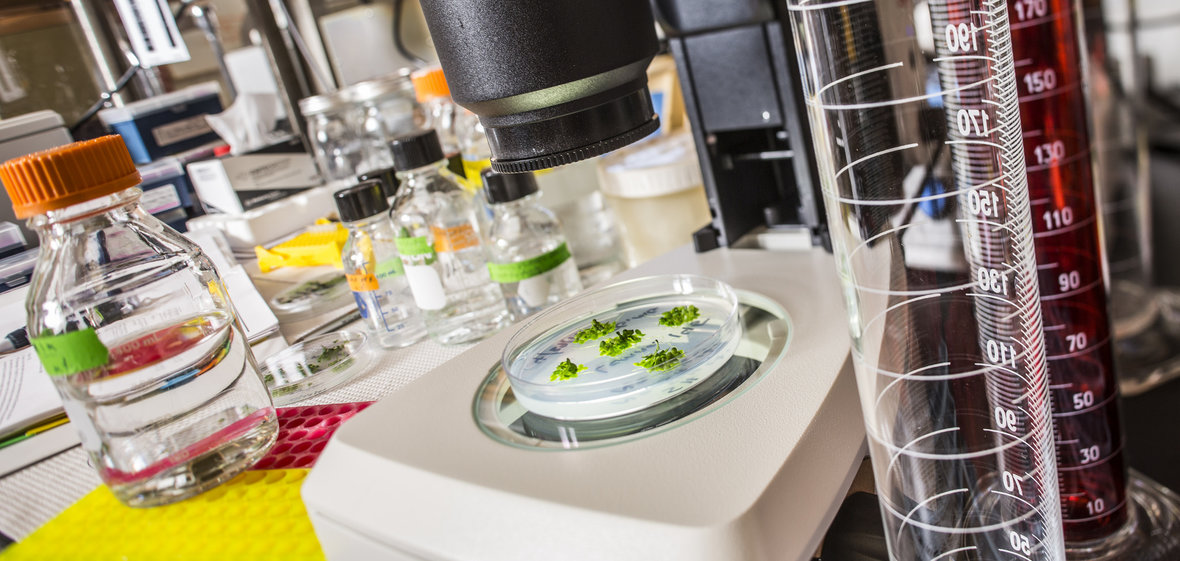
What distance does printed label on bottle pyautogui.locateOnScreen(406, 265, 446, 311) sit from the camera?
2.58 ft

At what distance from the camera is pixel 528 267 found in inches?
29.3

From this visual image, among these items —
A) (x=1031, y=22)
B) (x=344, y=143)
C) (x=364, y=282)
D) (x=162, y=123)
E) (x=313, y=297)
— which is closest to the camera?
(x=1031, y=22)

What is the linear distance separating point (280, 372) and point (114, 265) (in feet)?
0.68

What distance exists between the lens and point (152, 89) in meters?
1.70

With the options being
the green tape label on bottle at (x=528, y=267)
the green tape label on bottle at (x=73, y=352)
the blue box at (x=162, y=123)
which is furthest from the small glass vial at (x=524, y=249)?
the blue box at (x=162, y=123)

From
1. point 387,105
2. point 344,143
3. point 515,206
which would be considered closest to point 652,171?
point 515,206

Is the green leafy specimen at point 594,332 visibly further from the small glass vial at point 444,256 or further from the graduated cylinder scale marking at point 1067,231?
the graduated cylinder scale marking at point 1067,231

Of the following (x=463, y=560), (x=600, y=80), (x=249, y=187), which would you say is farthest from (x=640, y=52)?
(x=249, y=187)

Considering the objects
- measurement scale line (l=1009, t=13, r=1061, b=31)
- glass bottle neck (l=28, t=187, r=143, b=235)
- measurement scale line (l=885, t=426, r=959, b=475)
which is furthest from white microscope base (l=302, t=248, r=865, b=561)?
measurement scale line (l=1009, t=13, r=1061, b=31)

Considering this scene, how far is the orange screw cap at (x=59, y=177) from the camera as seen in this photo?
51cm

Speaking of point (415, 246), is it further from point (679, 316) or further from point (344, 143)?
point (344, 143)

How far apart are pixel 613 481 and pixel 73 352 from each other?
1.28ft

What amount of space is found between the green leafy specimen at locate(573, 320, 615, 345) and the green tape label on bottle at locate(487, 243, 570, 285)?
175mm

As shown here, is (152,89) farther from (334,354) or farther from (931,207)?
(931,207)
